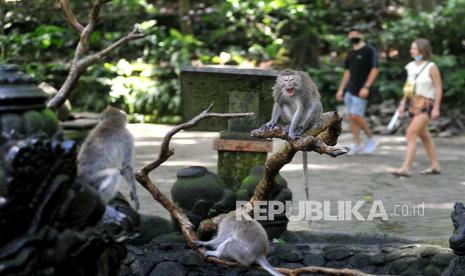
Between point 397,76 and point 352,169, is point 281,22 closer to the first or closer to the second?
point 397,76

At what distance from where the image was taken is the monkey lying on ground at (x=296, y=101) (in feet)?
20.2

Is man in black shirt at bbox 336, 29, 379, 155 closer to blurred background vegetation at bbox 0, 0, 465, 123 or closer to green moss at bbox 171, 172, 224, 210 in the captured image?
blurred background vegetation at bbox 0, 0, 465, 123

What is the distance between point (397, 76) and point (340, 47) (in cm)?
197

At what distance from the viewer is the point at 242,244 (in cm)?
479

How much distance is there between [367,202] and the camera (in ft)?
26.6

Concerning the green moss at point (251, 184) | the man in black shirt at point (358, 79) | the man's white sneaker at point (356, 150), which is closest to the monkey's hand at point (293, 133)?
the green moss at point (251, 184)

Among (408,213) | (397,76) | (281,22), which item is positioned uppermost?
(281,22)

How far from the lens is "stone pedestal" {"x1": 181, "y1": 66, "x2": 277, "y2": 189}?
7.22 metres

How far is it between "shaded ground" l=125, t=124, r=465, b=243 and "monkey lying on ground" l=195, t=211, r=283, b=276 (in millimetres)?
1701

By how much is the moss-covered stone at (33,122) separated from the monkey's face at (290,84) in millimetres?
3298

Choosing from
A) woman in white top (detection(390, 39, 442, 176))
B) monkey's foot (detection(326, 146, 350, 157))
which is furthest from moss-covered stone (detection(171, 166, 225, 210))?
woman in white top (detection(390, 39, 442, 176))

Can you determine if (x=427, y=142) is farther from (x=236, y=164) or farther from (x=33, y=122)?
(x=33, y=122)

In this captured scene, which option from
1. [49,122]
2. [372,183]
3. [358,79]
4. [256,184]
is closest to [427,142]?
[372,183]

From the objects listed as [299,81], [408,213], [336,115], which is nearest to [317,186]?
[408,213]
